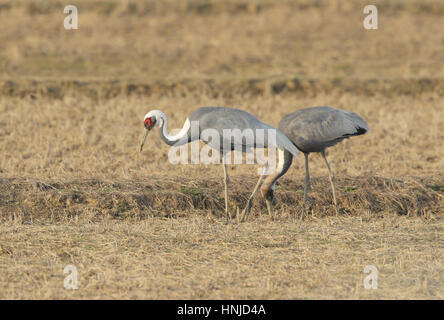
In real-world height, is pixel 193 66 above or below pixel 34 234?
above

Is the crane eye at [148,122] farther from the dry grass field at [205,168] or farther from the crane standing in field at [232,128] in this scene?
the dry grass field at [205,168]

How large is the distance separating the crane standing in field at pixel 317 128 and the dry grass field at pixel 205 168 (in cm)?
58

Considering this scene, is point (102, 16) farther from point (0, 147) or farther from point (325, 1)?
point (0, 147)

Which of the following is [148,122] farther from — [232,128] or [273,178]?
[273,178]

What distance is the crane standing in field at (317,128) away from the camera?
768 centimetres

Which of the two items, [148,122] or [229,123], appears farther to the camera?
[148,122]

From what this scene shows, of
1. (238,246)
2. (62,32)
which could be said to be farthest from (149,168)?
(62,32)

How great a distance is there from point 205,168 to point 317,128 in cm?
179

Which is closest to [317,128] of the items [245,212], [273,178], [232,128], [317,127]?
[317,127]

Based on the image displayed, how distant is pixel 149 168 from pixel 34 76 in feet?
19.0

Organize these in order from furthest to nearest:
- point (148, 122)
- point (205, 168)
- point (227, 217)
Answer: point (205, 168)
point (148, 122)
point (227, 217)

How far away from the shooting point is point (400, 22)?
20125 millimetres

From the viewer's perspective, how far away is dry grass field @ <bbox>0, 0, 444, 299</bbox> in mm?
5805

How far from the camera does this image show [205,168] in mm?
9000
